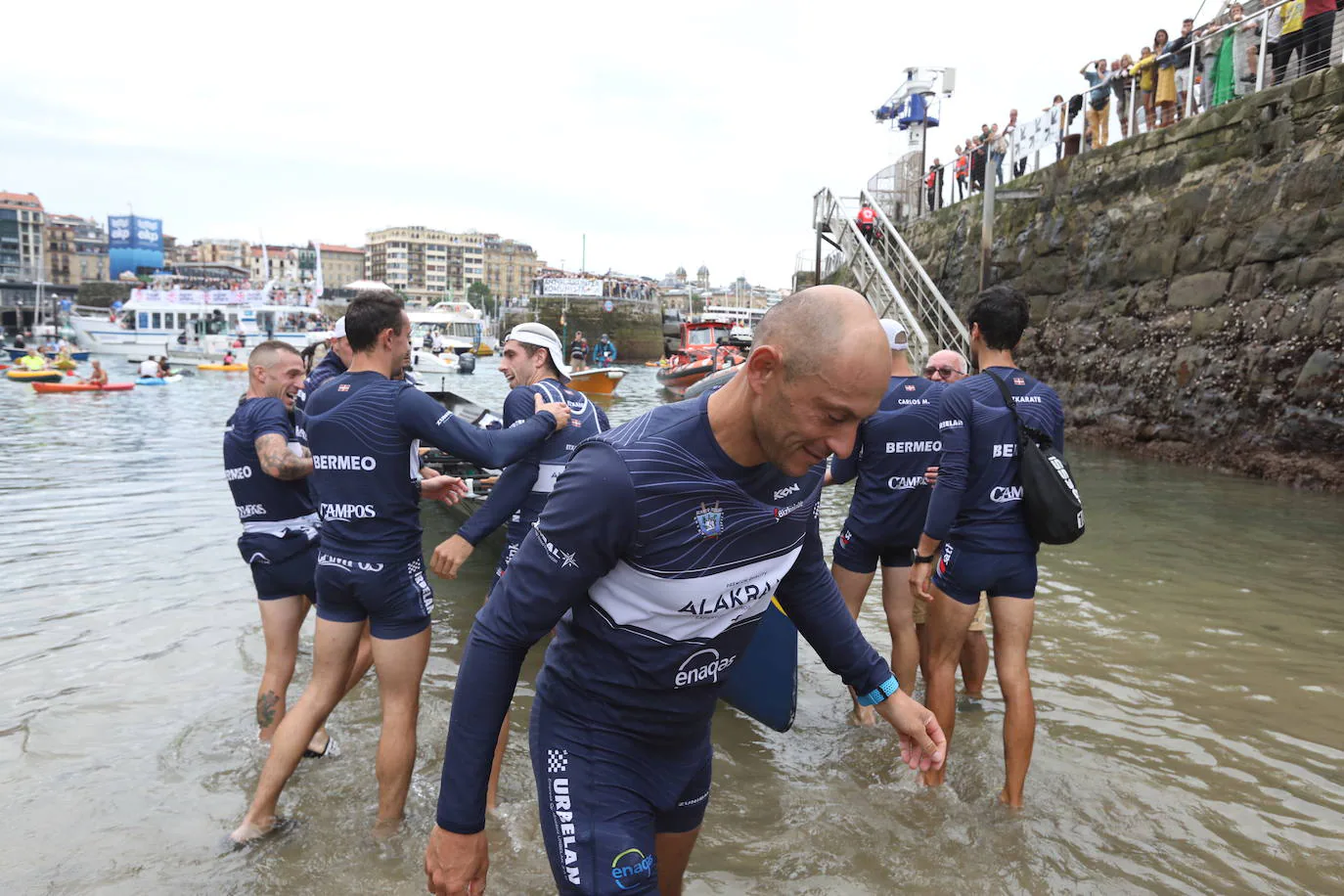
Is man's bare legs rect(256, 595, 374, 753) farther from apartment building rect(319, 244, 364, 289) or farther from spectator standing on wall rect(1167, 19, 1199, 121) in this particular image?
apartment building rect(319, 244, 364, 289)

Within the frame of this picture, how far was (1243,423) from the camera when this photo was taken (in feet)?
39.8

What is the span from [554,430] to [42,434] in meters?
18.6

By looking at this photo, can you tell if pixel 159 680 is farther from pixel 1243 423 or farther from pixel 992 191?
pixel 992 191

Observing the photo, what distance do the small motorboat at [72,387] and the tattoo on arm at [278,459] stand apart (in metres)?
28.1

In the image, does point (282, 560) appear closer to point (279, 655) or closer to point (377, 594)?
point (279, 655)

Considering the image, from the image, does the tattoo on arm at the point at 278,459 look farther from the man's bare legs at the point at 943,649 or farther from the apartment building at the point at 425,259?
the apartment building at the point at 425,259

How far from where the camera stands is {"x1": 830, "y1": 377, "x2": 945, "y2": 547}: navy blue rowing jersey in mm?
4559

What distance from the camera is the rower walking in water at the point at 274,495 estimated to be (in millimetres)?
4223

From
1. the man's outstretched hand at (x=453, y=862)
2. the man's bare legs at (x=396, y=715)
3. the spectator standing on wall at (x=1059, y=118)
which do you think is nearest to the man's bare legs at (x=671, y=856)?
the man's outstretched hand at (x=453, y=862)

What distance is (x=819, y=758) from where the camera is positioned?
182 inches

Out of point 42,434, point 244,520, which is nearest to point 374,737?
point 244,520

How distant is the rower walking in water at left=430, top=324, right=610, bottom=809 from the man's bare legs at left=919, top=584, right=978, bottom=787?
1829mm

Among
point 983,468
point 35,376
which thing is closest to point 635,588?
point 983,468

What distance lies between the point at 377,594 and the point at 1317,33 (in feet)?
47.1
